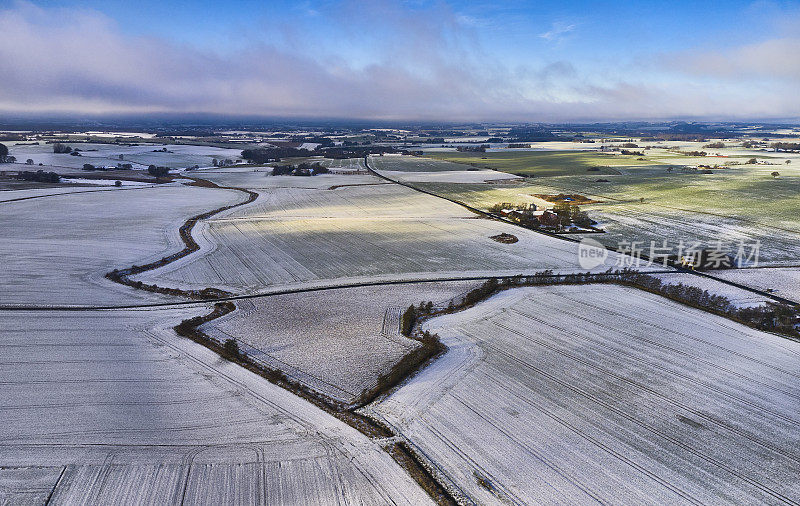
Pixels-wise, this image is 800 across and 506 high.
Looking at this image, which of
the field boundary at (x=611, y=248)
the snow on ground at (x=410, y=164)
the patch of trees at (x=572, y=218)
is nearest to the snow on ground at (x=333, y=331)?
the field boundary at (x=611, y=248)

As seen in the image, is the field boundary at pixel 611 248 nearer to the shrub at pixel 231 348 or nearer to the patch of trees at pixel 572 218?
the patch of trees at pixel 572 218

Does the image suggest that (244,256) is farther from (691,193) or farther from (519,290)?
(691,193)

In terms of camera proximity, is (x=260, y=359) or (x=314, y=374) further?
(x=260, y=359)

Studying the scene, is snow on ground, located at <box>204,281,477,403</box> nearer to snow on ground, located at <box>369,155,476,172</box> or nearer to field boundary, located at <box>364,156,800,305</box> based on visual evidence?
field boundary, located at <box>364,156,800,305</box>

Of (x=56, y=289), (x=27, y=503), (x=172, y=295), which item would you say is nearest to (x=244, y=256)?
(x=172, y=295)

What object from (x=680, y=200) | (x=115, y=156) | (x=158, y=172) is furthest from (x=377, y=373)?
(x=115, y=156)

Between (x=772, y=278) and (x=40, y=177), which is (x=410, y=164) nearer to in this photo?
(x=40, y=177)
